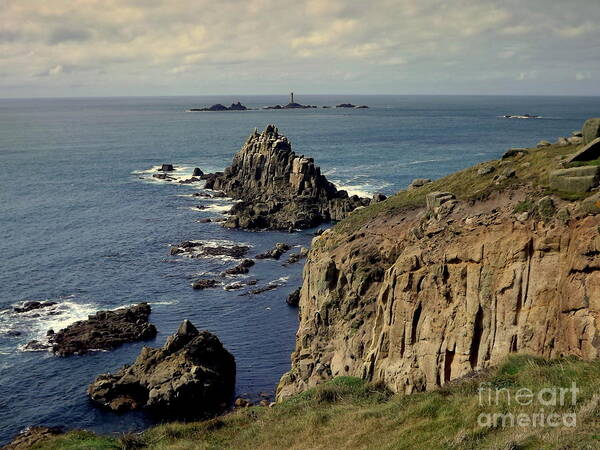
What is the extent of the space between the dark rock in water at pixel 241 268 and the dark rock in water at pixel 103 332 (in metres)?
16.7

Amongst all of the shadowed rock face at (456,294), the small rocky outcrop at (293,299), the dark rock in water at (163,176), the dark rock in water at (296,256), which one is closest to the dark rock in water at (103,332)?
the small rocky outcrop at (293,299)

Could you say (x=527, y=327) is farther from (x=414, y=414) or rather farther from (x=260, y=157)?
(x=260, y=157)

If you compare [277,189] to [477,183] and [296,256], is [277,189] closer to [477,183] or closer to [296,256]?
[296,256]

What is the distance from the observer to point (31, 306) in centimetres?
6744

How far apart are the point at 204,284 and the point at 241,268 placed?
25.1 ft

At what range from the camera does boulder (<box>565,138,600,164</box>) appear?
31562mm

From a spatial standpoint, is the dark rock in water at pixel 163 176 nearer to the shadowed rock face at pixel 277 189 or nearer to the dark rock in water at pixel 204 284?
the shadowed rock face at pixel 277 189

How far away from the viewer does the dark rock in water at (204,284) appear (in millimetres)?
74669

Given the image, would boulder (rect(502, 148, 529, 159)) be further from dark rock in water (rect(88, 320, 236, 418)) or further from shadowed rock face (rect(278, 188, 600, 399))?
dark rock in water (rect(88, 320, 236, 418))

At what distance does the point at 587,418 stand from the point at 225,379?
39242mm

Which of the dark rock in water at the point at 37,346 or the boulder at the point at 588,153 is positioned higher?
the boulder at the point at 588,153

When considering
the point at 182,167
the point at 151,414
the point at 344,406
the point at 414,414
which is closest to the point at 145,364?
the point at 151,414

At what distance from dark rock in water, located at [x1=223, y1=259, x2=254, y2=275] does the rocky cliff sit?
132 ft

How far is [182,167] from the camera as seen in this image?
164 metres
